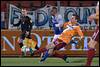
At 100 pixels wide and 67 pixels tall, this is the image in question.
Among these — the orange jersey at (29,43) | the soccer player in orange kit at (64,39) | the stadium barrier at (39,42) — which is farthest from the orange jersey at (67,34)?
the stadium barrier at (39,42)

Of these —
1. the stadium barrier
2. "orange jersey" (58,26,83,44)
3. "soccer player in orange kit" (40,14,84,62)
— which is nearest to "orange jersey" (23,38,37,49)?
the stadium barrier

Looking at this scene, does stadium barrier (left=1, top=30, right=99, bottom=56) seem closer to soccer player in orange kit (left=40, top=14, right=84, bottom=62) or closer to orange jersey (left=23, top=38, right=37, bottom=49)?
orange jersey (left=23, top=38, right=37, bottom=49)

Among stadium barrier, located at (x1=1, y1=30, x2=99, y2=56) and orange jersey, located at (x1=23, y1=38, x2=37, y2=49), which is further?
stadium barrier, located at (x1=1, y1=30, x2=99, y2=56)

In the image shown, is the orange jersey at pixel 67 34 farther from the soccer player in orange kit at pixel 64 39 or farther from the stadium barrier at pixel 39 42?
the stadium barrier at pixel 39 42

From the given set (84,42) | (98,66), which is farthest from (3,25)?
(98,66)

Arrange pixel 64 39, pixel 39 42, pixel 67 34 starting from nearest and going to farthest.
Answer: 1. pixel 64 39
2. pixel 67 34
3. pixel 39 42

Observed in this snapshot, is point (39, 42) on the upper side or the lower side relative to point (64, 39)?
lower

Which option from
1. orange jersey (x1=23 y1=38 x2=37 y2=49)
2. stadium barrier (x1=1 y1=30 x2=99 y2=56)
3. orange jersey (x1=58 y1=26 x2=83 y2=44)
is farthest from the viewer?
stadium barrier (x1=1 y1=30 x2=99 y2=56)

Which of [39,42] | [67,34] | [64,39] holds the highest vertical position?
[67,34]

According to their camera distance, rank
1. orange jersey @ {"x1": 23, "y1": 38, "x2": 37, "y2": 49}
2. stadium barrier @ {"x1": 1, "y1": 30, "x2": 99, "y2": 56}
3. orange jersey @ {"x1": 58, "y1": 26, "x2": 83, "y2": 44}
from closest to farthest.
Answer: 1. orange jersey @ {"x1": 58, "y1": 26, "x2": 83, "y2": 44}
2. orange jersey @ {"x1": 23, "y1": 38, "x2": 37, "y2": 49}
3. stadium barrier @ {"x1": 1, "y1": 30, "x2": 99, "y2": 56}

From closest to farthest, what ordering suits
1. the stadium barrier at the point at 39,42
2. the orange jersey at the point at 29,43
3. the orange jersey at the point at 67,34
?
the orange jersey at the point at 67,34
the orange jersey at the point at 29,43
the stadium barrier at the point at 39,42

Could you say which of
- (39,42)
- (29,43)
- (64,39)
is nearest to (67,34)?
(64,39)

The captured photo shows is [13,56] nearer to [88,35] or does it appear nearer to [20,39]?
[20,39]

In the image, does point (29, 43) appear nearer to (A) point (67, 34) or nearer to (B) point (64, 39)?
(A) point (67, 34)
